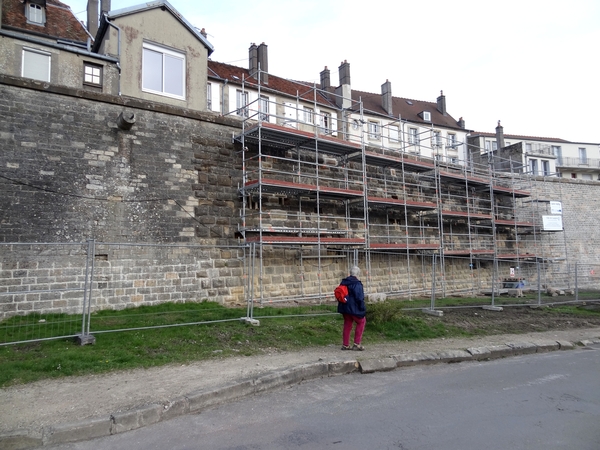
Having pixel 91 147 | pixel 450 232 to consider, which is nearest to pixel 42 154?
pixel 91 147

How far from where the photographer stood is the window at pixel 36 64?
1666cm

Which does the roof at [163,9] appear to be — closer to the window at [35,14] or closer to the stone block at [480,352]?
the window at [35,14]

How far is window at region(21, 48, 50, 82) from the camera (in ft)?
54.6

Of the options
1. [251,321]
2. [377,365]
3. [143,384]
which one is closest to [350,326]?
[377,365]

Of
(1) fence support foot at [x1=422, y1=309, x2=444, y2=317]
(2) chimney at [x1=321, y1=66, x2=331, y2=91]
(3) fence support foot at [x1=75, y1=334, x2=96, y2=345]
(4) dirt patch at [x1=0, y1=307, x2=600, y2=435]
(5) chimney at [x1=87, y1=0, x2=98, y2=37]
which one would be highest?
(2) chimney at [x1=321, y1=66, x2=331, y2=91]

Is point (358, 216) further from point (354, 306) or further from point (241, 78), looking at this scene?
point (241, 78)

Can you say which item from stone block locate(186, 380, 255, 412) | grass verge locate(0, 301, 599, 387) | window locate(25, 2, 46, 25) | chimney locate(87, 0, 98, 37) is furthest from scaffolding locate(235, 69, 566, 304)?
window locate(25, 2, 46, 25)

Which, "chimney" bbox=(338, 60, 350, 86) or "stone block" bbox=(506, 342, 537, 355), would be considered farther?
"chimney" bbox=(338, 60, 350, 86)

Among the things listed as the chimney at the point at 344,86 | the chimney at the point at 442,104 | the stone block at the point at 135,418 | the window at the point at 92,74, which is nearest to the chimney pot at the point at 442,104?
the chimney at the point at 442,104

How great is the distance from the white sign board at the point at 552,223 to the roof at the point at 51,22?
2498cm

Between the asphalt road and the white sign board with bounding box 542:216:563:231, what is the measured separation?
1800 centimetres

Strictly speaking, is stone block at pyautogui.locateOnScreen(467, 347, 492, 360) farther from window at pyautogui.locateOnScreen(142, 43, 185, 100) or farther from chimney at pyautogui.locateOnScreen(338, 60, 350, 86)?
chimney at pyautogui.locateOnScreen(338, 60, 350, 86)

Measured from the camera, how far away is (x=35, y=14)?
21656 mm

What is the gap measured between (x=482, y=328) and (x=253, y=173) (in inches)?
290
